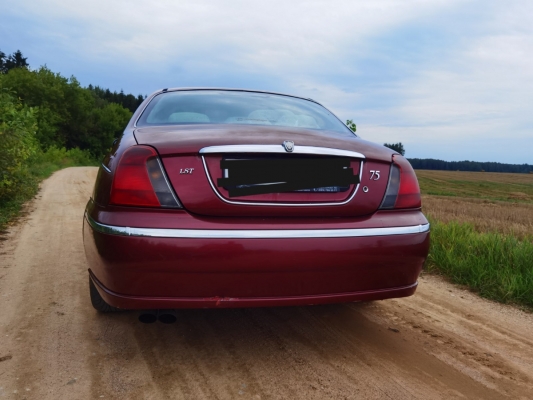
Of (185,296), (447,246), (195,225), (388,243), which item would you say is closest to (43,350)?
(185,296)

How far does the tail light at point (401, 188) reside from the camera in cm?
246

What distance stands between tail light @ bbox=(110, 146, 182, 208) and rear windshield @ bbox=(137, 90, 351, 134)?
64cm

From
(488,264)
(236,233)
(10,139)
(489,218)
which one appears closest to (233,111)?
(236,233)

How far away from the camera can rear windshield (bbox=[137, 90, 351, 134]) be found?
293cm

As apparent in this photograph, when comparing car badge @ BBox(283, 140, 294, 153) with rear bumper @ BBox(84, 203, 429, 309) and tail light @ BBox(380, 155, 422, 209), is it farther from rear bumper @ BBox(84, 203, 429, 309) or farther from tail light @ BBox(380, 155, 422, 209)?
tail light @ BBox(380, 155, 422, 209)

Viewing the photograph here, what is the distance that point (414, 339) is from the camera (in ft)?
9.50

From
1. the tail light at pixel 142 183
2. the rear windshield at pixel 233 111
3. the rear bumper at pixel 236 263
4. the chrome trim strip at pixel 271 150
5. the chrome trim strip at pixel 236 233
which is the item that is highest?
the rear windshield at pixel 233 111

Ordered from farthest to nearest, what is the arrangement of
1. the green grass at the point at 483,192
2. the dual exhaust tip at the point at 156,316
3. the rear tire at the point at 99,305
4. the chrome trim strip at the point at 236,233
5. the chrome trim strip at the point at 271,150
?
the green grass at the point at 483,192, the rear tire at the point at 99,305, the dual exhaust tip at the point at 156,316, the chrome trim strip at the point at 271,150, the chrome trim strip at the point at 236,233

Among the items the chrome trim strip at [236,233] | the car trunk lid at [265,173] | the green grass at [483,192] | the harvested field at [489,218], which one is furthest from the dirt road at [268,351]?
the green grass at [483,192]

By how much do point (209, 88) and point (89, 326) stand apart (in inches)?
74.4

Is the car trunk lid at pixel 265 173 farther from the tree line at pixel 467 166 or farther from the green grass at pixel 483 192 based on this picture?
the tree line at pixel 467 166

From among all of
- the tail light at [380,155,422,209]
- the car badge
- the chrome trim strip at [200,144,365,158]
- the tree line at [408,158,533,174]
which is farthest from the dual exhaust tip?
Result: the tree line at [408,158,533,174]

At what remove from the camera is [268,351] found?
104 inches

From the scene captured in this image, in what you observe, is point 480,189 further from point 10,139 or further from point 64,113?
point 64,113
